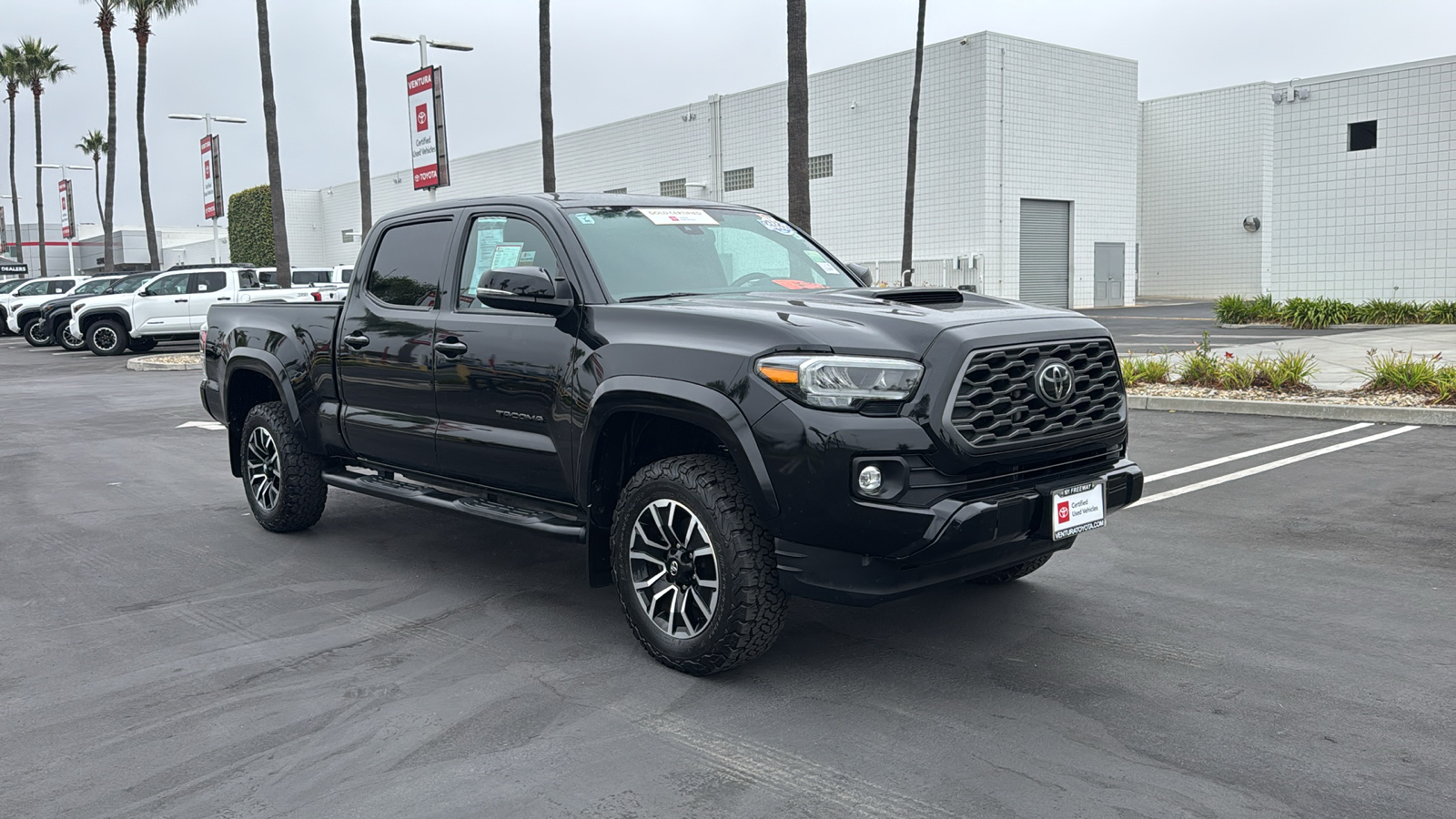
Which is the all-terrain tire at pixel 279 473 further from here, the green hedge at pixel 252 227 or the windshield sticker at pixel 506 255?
the green hedge at pixel 252 227

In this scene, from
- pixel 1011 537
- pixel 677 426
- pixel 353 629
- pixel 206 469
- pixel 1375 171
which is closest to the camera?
pixel 1011 537

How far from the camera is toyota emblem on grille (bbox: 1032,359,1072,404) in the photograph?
427 centimetres

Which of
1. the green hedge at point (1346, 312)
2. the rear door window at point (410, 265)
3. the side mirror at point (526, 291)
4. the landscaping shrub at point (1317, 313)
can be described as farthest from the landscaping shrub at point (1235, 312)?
the side mirror at point (526, 291)

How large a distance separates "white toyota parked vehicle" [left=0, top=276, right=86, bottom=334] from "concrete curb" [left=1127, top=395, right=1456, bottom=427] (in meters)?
32.9

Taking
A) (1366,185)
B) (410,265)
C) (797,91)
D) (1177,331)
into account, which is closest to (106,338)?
(797,91)

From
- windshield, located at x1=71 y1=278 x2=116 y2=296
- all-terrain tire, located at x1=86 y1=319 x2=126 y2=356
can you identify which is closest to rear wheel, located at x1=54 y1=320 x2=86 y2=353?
windshield, located at x1=71 y1=278 x2=116 y2=296

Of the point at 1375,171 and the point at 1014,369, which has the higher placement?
the point at 1375,171

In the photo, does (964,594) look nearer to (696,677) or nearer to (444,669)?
(696,677)

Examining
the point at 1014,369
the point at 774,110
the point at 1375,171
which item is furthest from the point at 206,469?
the point at 774,110

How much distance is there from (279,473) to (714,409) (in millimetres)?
3884

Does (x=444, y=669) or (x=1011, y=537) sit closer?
(x=1011, y=537)

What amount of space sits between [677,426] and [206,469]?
6.72 metres

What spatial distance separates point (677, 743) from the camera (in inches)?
151

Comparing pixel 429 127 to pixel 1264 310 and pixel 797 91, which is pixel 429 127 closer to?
pixel 797 91
